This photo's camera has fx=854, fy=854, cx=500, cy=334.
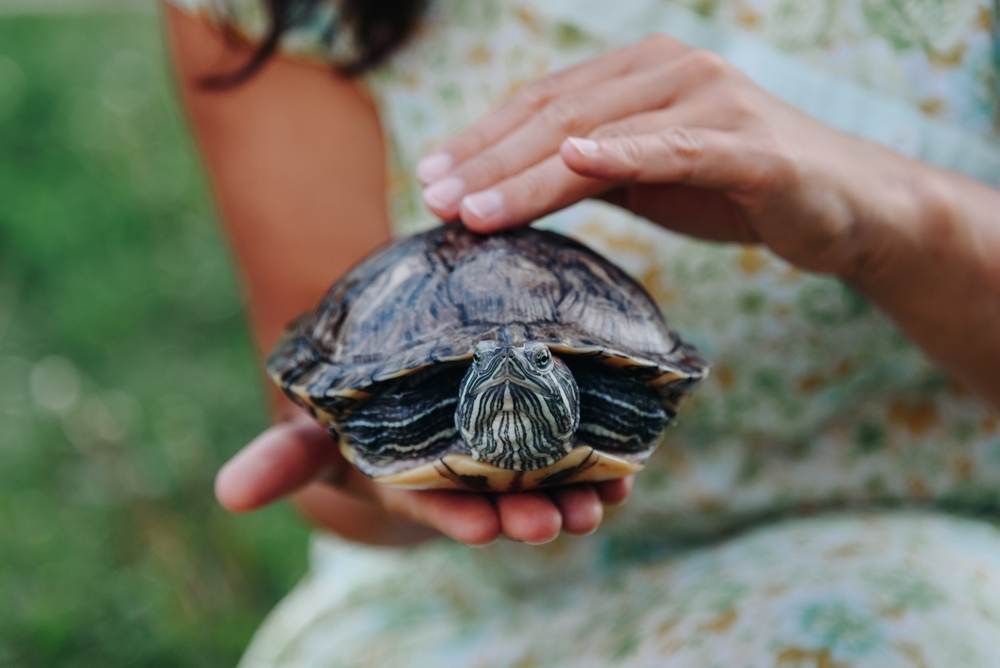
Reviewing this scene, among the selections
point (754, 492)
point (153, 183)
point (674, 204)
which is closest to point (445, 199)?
point (674, 204)

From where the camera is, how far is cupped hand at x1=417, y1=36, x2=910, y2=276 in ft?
2.26

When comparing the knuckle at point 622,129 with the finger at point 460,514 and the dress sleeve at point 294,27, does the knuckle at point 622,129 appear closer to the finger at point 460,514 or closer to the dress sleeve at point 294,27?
the finger at point 460,514

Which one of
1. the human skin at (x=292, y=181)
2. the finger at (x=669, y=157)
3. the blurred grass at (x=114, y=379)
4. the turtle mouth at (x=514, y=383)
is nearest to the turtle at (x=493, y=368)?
the turtle mouth at (x=514, y=383)

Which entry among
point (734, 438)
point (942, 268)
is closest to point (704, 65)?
point (942, 268)

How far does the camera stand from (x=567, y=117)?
2.53 ft

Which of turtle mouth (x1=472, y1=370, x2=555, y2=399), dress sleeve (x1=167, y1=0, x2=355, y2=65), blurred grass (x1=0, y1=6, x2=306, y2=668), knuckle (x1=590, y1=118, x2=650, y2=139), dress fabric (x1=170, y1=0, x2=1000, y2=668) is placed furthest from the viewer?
blurred grass (x1=0, y1=6, x2=306, y2=668)

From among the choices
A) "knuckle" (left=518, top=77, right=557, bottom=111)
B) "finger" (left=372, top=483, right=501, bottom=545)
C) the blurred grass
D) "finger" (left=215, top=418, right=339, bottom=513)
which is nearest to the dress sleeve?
"knuckle" (left=518, top=77, right=557, bottom=111)

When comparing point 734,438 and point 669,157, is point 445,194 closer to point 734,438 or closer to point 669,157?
point 669,157

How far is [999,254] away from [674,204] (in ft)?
1.07

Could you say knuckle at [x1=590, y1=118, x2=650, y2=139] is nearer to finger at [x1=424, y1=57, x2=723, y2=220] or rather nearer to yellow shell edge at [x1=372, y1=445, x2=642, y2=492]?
finger at [x1=424, y1=57, x2=723, y2=220]

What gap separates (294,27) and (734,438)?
2.61 ft

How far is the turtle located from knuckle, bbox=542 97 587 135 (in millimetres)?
96

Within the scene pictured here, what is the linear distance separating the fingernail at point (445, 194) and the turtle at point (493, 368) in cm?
3

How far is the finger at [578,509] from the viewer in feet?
2.32
